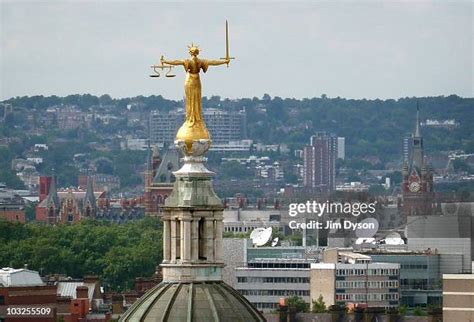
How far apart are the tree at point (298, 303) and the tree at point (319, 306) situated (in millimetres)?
370

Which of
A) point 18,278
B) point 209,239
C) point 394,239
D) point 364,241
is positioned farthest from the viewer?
point 364,241

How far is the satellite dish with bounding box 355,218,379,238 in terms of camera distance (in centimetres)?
18162

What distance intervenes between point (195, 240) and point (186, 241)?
101 mm

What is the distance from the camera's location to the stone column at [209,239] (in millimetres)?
29656

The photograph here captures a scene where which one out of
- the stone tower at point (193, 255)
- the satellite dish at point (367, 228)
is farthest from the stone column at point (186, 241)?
the satellite dish at point (367, 228)

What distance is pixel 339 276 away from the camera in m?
144

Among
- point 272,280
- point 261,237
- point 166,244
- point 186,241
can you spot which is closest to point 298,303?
point 272,280

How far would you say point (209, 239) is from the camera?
29.7 m

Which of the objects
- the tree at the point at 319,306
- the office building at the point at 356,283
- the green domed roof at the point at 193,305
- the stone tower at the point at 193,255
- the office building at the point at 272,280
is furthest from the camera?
the office building at the point at 272,280

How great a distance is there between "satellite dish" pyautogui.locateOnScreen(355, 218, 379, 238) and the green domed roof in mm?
151512

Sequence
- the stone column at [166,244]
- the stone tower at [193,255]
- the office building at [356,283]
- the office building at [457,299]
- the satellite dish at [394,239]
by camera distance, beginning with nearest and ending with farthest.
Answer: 1. the stone tower at [193,255]
2. the stone column at [166,244]
3. the office building at [457,299]
4. the office building at [356,283]
5. the satellite dish at [394,239]

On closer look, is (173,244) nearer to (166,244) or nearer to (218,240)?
(166,244)

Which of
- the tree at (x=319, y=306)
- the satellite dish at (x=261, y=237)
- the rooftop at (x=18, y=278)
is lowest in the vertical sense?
the tree at (x=319, y=306)

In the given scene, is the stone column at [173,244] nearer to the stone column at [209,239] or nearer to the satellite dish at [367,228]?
the stone column at [209,239]
